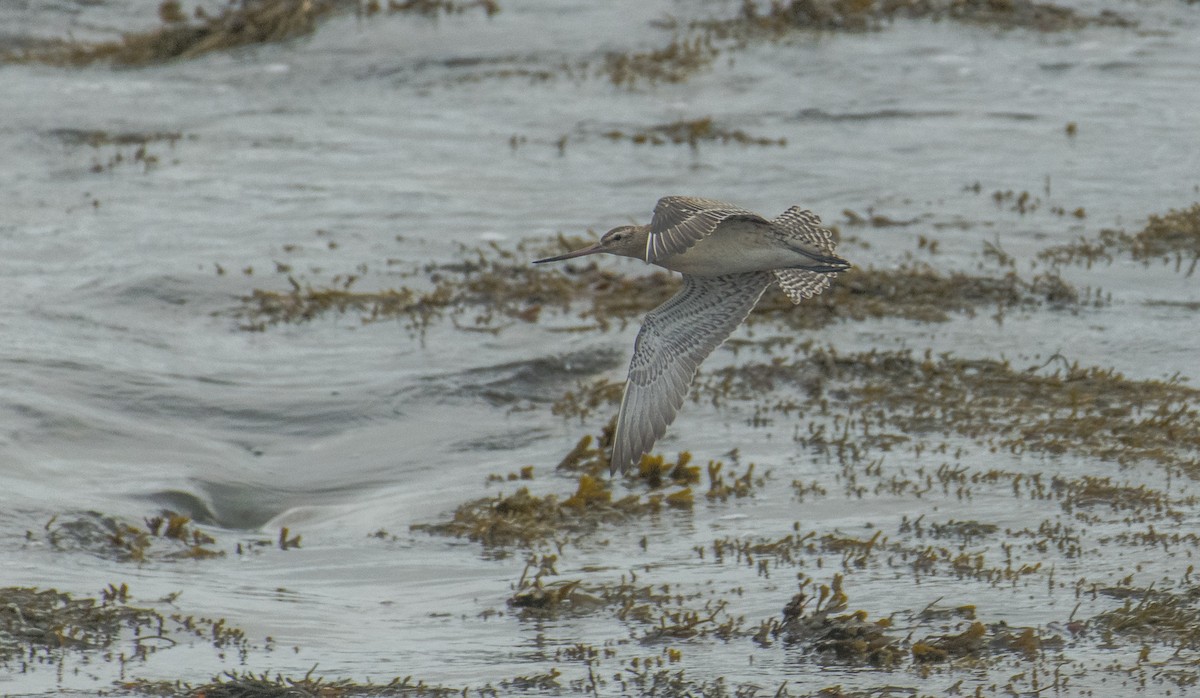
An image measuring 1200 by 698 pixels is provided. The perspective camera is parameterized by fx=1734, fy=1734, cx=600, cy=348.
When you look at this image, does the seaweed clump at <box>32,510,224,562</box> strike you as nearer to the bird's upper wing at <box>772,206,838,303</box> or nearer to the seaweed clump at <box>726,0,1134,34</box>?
the bird's upper wing at <box>772,206,838,303</box>

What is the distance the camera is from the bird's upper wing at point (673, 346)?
7.38 meters

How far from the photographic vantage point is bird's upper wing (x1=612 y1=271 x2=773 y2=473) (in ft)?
24.2

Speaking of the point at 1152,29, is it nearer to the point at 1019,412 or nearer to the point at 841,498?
the point at 1019,412

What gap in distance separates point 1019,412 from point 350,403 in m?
3.84

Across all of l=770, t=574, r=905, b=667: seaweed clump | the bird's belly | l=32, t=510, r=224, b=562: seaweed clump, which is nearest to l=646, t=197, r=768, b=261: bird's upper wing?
the bird's belly

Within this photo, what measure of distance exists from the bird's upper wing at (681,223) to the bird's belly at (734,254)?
218 millimetres

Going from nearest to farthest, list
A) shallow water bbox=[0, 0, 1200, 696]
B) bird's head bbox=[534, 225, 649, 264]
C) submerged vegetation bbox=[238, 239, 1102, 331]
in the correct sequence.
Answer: shallow water bbox=[0, 0, 1200, 696] < bird's head bbox=[534, 225, 649, 264] < submerged vegetation bbox=[238, 239, 1102, 331]

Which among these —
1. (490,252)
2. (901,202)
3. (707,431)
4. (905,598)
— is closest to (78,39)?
(490,252)

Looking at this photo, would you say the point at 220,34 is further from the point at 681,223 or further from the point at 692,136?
the point at 681,223

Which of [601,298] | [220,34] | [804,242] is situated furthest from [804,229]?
[220,34]

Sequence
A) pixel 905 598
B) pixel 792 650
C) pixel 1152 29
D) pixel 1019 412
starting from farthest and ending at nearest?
pixel 1152 29
pixel 1019 412
pixel 905 598
pixel 792 650

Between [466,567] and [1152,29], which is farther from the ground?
[1152,29]

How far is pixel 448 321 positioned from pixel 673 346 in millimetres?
4068

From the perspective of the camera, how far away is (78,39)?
20594mm
